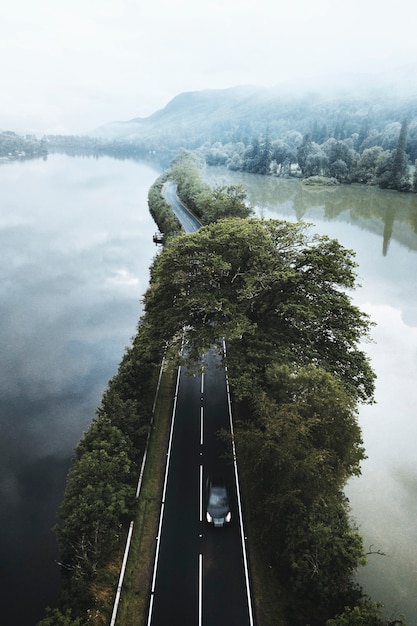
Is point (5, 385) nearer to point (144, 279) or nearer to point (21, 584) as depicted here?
point (21, 584)

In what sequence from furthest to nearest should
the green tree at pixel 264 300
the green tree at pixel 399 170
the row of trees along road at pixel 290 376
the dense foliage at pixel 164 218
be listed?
the green tree at pixel 399 170, the dense foliage at pixel 164 218, the green tree at pixel 264 300, the row of trees along road at pixel 290 376

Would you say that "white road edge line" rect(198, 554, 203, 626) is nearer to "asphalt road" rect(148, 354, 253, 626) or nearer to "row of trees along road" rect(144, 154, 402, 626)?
"asphalt road" rect(148, 354, 253, 626)

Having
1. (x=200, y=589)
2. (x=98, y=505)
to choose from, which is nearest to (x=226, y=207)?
(x=98, y=505)

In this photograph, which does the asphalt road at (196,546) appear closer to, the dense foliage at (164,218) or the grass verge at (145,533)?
the grass verge at (145,533)

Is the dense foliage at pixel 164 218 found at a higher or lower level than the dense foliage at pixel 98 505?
higher

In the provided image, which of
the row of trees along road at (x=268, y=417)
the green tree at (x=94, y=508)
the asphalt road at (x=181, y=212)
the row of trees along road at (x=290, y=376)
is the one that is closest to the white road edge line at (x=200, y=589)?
the row of trees along road at (x=268, y=417)

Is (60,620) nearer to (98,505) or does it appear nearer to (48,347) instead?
(98,505)
